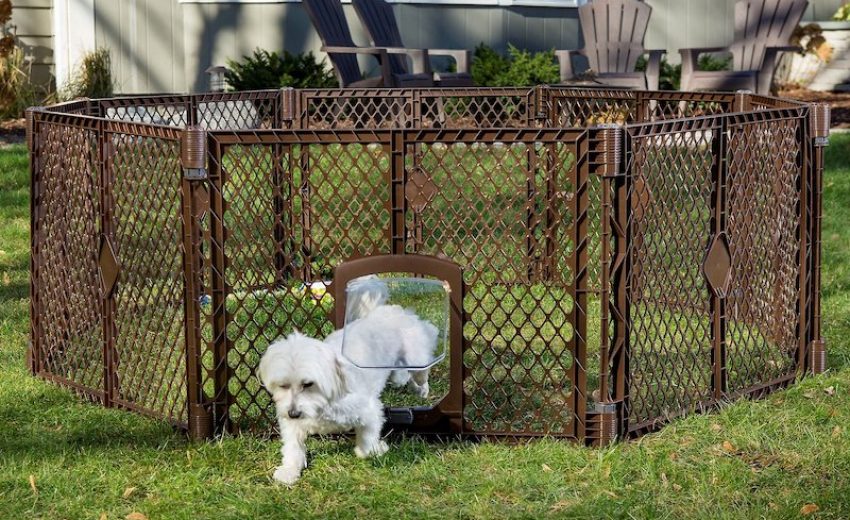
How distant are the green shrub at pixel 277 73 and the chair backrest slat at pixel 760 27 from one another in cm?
407

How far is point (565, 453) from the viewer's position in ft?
14.6

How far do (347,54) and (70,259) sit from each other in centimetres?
676

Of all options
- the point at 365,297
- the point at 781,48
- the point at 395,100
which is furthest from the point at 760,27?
the point at 365,297

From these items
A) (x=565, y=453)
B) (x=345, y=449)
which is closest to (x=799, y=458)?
(x=565, y=453)

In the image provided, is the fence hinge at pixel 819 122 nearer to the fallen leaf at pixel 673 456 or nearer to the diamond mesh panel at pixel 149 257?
the fallen leaf at pixel 673 456

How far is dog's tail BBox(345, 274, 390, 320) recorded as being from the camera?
15.4ft

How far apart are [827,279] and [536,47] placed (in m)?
8.28

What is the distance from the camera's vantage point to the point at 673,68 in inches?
598

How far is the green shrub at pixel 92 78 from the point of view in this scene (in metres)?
13.4

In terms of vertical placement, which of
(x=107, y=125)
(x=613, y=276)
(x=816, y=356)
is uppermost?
(x=107, y=125)

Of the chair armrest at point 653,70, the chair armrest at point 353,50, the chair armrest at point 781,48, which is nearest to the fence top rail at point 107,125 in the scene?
the chair armrest at point 353,50

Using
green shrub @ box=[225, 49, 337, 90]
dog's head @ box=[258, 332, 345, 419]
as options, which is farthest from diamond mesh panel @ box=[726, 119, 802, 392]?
green shrub @ box=[225, 49, 337, 90]

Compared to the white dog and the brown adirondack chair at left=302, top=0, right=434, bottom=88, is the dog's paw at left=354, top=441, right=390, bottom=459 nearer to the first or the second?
the white dog

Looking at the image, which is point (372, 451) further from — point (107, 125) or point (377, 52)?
point (377, 52)
